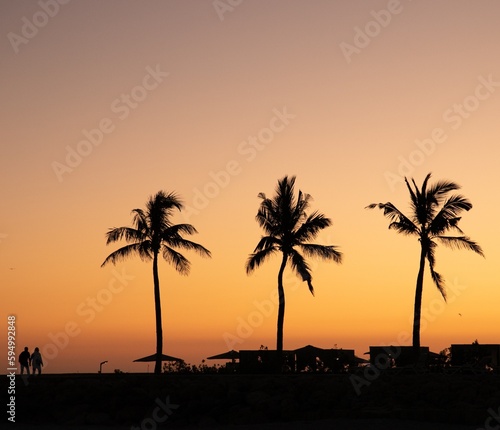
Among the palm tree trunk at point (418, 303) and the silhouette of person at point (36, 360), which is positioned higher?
the palm tree trunk at point (418, 303)

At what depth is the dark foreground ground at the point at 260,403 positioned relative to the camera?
86.9 feet

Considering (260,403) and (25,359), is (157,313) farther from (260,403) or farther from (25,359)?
(260,403)

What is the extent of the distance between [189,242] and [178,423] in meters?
23.5

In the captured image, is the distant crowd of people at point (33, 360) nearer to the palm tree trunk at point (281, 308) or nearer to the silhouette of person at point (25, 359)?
the silhouette of person at point (25, 359)

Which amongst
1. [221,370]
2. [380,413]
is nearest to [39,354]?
[221,370]

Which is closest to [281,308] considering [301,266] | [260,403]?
[301,266]

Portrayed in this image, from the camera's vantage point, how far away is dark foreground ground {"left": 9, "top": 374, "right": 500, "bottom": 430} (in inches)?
1043

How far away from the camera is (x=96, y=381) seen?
34.1 metres

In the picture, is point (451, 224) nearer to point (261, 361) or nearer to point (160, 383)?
point (261, 361)

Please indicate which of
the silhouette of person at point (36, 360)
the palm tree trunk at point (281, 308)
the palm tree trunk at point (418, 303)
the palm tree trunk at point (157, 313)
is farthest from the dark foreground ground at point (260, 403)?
the palm tree trunk at point (157, 313)

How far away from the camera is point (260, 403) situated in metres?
29.2

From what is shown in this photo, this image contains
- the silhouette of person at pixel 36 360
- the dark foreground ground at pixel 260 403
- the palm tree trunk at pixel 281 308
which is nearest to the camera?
the dark foreground ground at pixel 260 403

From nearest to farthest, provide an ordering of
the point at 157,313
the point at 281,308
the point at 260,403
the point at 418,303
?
the point at 260,403, the point at 418,303, the point at 281,308, the point at 157,313

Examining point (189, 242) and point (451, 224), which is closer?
point (451, 224)
